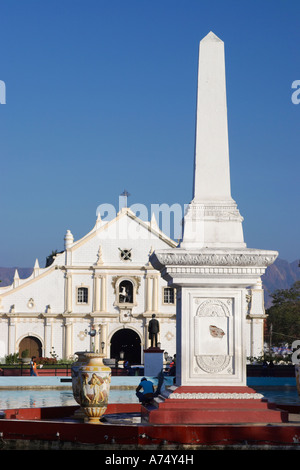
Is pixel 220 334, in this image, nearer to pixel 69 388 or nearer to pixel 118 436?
pixel 118 436

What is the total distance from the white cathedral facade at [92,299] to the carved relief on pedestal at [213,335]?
37.7 meters

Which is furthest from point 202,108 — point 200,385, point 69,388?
point 69,388

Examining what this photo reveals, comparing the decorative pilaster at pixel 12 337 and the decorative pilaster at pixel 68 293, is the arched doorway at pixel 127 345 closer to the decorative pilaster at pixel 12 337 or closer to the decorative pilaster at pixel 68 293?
the decorative pilaster at pixel 68 293

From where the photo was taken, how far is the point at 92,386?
459 inches

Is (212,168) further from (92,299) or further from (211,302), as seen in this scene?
(92,299)

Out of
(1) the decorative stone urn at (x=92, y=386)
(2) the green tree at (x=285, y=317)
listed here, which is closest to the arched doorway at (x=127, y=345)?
(2) the green tree at (x=285, y=317)

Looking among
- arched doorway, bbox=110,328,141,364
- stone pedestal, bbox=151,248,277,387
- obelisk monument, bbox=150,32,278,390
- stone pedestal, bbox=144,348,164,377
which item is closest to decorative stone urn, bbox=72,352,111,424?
obelisk monument, bbox=150,32,278,390

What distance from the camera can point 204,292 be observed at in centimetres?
1106

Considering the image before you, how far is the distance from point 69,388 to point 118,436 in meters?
17.3

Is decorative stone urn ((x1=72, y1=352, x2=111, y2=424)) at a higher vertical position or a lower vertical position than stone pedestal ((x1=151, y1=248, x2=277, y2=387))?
lower

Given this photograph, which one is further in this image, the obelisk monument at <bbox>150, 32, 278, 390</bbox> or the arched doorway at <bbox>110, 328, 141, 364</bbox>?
the arched doorway at <bbox>110, 328, 141, 364</bbox>

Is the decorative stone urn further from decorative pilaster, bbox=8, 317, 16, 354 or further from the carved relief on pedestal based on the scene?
decorative pilaster, bbox=8, 317, 16, 354

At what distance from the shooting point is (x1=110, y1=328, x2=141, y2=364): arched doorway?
4988 cm

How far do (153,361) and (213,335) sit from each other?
16.8m
